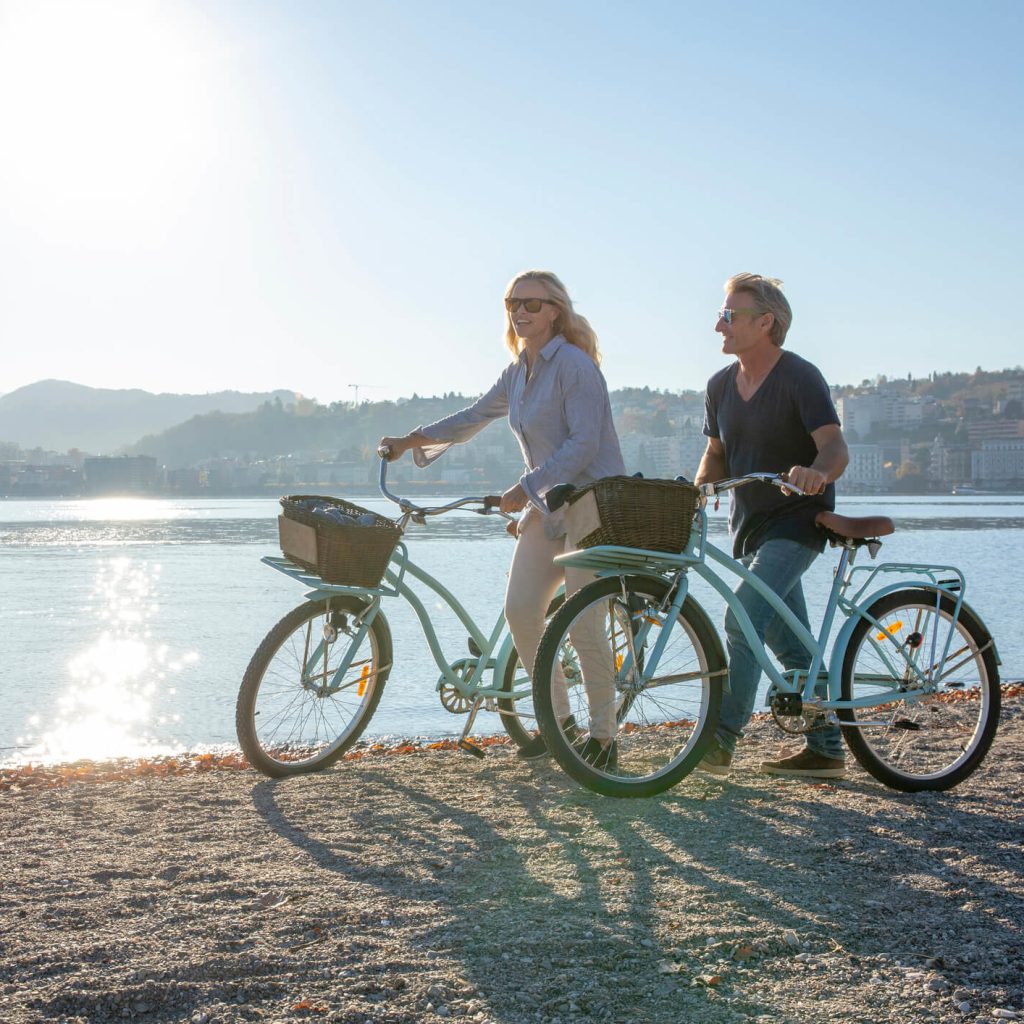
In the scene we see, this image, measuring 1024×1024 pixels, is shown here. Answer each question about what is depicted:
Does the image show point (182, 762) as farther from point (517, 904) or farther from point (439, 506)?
point (517, 904)

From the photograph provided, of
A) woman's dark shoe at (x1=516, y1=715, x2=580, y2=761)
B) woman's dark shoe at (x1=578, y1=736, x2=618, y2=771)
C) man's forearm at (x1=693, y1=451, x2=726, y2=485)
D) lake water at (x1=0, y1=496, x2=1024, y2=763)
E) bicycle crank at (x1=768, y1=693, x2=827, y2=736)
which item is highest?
man's forearm at (x1=693, y1=451, x2=726, y2=485)

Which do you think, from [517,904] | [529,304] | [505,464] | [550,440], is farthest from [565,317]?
[505,464]

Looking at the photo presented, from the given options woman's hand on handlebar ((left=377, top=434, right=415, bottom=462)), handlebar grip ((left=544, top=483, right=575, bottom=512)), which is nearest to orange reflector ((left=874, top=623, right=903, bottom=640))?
handlebar grip ((left=544, top=483, right=575, bottom=512))

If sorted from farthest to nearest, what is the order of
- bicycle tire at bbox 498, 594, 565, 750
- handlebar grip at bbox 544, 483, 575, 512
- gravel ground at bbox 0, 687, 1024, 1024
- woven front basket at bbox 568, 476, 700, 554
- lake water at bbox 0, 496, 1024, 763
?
lake water at bbox 0, 496, 1024, 763, bicycle tire at bbox 498, 594, 565, 750, handlebar grip at bbox 544, 483, 575, 512, woven front basket at bbox 568, 476, 700, 554, gravel ground at bbox 0, 687, 1024, 1024

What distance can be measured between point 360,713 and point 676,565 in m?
1.56

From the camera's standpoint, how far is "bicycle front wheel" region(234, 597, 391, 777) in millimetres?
4594

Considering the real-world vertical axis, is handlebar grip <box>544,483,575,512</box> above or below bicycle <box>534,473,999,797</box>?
above

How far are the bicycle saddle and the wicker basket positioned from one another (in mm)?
1605

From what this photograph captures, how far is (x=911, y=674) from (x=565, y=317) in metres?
1.78

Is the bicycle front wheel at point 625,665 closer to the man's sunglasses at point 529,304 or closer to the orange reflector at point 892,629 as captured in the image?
the orange reflector at point 892,629

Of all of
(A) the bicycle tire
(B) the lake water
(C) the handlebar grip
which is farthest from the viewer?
(B) the lake water

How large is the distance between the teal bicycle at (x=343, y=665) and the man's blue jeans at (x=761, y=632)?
82 centimetres

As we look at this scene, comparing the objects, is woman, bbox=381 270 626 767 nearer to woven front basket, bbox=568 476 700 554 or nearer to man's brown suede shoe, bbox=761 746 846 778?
woven front basket, bbox=568 476 700 554

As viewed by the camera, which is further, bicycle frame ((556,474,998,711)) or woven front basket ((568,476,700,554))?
bicycle frame ((556,474,998,711))
